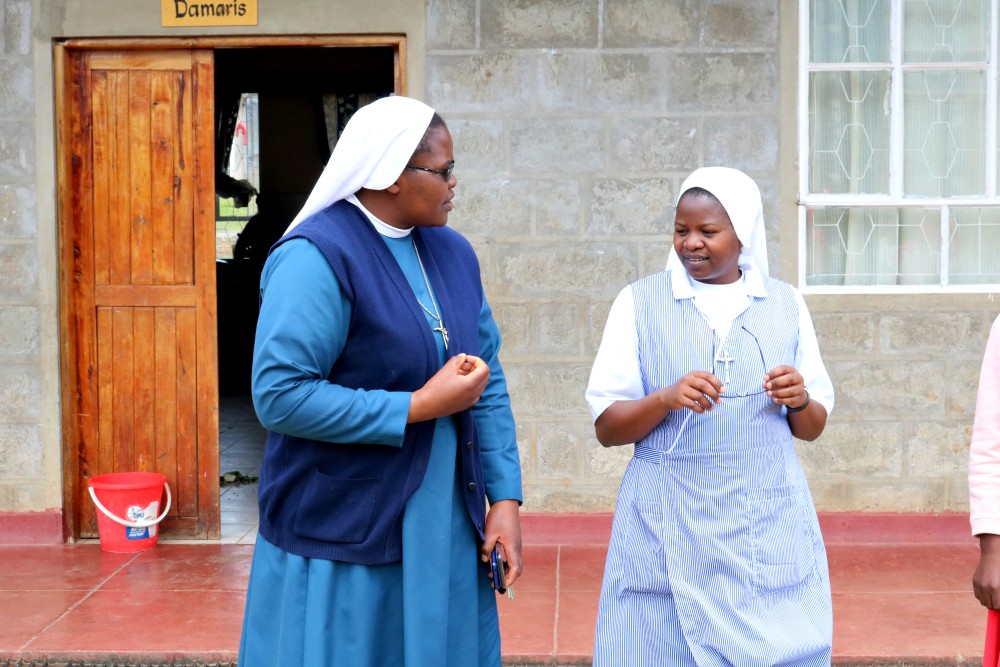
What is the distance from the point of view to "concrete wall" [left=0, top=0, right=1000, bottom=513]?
592cm

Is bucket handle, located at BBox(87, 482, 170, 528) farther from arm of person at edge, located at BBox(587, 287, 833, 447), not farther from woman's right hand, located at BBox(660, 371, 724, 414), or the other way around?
woman's right hand, located at BBox(660, 371, 724, 414)

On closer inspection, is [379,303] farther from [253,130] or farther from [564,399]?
[253,130]

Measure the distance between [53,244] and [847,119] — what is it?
3.94 m

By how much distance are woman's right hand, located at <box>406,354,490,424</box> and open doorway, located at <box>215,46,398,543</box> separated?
30.4 feet

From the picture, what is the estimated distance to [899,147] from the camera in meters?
6.02

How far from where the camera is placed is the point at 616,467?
6047mm

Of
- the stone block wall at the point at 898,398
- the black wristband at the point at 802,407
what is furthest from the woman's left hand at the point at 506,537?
the stone block wall at the point at 898,398

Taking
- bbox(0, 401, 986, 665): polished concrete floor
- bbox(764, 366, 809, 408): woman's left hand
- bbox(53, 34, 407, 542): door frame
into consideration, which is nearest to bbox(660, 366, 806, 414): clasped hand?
bbox(764, 366, 809, 408): woman's left hand

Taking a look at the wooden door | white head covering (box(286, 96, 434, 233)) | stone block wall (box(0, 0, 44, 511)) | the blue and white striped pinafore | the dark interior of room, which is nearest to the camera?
white head covering (box(286, 96, 434, 233))

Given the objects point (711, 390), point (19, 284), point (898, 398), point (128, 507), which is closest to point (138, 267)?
point (19, 284)

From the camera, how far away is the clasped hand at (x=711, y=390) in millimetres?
2773

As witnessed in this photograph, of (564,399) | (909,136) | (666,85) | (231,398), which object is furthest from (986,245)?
(231,398)

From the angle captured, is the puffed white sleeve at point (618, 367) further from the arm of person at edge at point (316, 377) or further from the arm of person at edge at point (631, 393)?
the arm of person at edge at point (316, 377)

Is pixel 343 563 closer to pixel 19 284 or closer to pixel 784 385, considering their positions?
pixel 784 385
